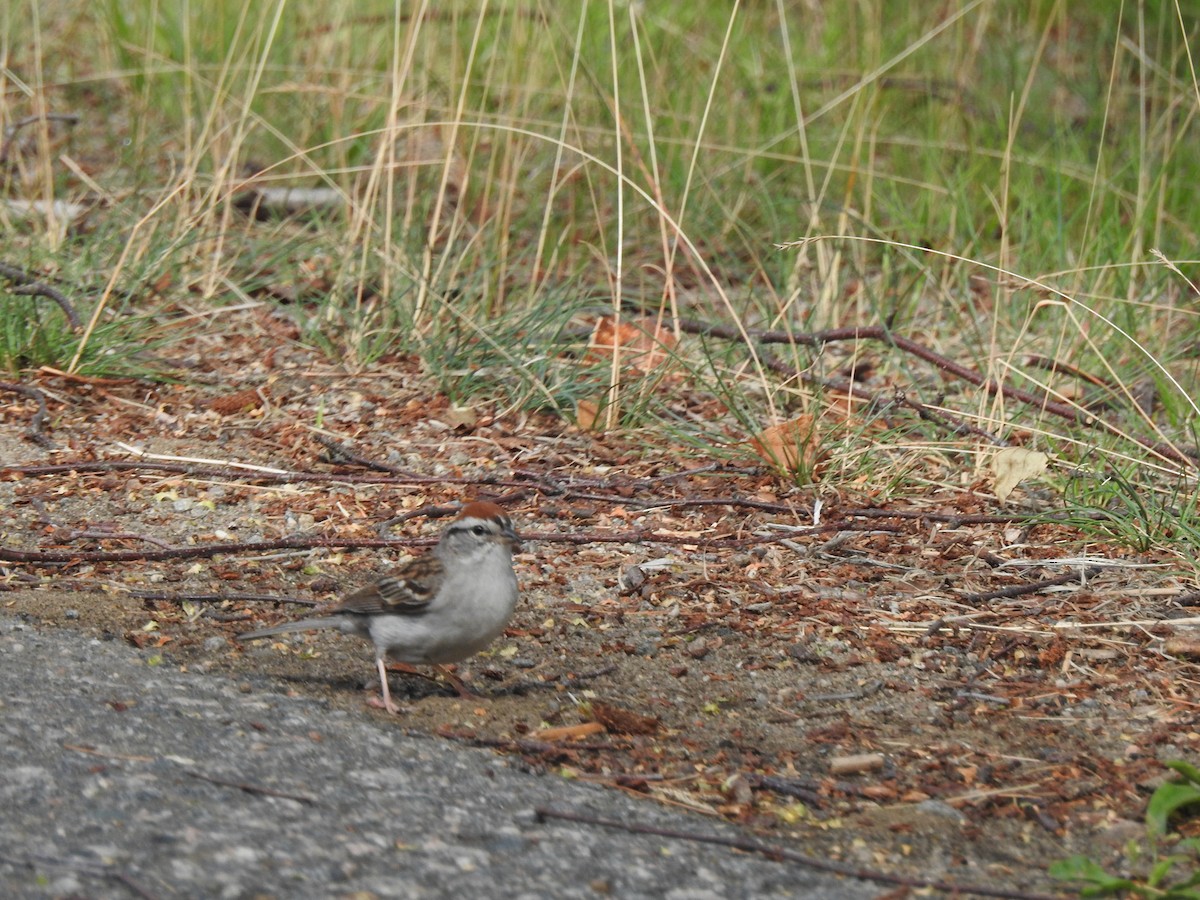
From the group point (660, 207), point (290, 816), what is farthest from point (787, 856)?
point (660, 207)

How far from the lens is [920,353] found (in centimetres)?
536

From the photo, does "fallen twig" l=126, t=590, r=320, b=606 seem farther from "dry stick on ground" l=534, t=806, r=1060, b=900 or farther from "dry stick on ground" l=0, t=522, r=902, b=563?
"dry stick on ground" l=534, t=806, r=1060, b=900

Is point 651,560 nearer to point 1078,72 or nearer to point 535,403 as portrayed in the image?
point 535,403

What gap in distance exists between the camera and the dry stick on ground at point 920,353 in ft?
16.3

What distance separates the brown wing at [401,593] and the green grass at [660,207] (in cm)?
138

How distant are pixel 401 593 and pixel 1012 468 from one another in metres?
2.01

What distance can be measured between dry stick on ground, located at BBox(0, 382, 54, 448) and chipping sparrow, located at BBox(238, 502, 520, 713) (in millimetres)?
1718

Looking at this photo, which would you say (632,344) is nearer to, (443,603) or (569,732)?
(443,603)

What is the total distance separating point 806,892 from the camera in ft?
8.58

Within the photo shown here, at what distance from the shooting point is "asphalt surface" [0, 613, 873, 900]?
2.51 meters

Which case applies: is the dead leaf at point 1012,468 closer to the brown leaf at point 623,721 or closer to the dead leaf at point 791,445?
the dead leaf at point 791,445

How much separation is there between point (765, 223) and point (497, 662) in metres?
3.90

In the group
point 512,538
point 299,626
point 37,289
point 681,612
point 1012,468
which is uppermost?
point 37,289

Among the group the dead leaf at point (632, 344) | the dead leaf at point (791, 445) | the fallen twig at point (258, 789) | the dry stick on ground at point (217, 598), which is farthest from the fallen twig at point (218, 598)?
the dead leaf at point (632, 344)
